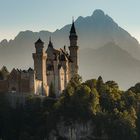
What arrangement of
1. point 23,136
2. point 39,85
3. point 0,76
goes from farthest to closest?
point 0,76 < point 39,85 < point 23,136

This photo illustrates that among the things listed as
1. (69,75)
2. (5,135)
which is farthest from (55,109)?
(69,75)

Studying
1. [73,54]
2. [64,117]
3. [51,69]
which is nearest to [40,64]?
[51,69]

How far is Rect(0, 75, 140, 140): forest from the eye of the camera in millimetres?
84875

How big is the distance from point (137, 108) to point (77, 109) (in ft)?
42.6

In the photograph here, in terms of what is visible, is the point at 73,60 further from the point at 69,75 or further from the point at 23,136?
the point at 23,136

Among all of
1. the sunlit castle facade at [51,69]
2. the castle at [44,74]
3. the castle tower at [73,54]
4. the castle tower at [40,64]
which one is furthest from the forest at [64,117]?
the castle tower at [73,54]

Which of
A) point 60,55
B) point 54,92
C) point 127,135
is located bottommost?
point 127,135

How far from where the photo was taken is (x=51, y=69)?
92500mm

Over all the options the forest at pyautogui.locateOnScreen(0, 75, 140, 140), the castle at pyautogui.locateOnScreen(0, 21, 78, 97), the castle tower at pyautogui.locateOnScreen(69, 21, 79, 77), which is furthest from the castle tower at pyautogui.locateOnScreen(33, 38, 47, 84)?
the castle tower at pyautogui.locateOnScreen(69, 21, 79, 77)

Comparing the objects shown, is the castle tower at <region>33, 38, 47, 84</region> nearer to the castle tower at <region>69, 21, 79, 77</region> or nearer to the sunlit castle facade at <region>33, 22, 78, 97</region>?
the sunlit castle facade at <region>33, 22, 78, 97</region>

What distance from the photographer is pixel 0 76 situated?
3743 inches

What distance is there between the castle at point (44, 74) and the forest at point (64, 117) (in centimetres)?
176

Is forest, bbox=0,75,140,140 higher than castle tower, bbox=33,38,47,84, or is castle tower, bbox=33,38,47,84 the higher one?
castle tower, bbox=33,38,47,84

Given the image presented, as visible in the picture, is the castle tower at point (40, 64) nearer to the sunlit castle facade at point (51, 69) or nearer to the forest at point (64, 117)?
the sunlit castle facade at point (51, 69)
